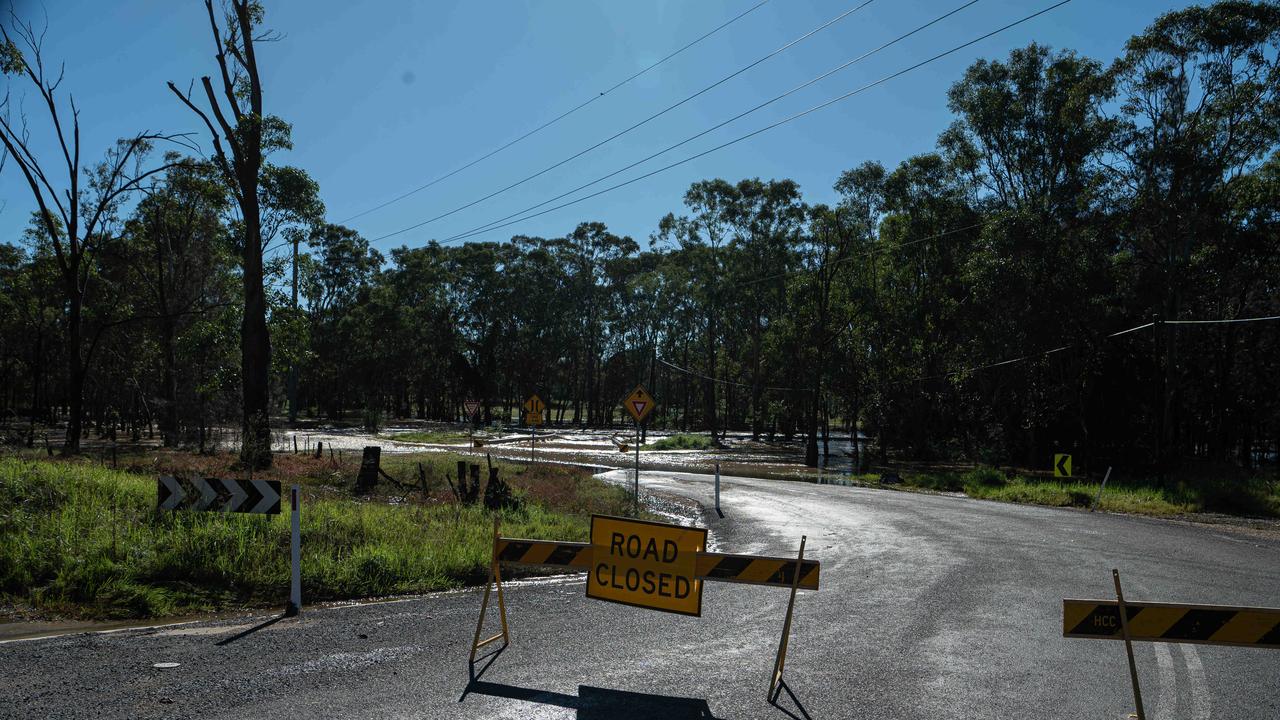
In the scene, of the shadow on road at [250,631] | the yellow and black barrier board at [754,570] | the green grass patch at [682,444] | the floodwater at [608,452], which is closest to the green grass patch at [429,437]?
the floodwater at [608,452]

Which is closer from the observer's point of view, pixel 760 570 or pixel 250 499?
pixel 760 570

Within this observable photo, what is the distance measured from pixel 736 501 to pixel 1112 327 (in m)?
25.0

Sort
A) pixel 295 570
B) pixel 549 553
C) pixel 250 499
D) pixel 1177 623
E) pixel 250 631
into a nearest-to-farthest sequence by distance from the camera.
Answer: pixel 1177 623
pixel 549 553
pixel 250 631
pixel 295 570
pixel 250 499

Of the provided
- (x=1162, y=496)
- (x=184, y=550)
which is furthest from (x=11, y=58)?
(x=1162, y=496)

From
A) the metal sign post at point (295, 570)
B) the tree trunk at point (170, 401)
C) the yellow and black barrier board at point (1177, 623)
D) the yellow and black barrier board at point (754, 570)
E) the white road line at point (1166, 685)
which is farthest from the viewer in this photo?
the tree trunk at point (170, 401)

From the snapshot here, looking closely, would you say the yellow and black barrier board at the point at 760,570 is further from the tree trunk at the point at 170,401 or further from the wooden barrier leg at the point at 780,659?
the tree trunk at the point at 170,401

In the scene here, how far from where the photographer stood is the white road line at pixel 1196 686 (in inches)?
210

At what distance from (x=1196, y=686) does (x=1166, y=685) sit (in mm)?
228

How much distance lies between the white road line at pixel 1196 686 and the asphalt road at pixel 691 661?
0.07 feet

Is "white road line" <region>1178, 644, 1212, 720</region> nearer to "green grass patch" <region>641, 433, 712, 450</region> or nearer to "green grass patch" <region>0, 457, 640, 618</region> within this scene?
"green grass patch" <region>0, 457, 640, 618</region>

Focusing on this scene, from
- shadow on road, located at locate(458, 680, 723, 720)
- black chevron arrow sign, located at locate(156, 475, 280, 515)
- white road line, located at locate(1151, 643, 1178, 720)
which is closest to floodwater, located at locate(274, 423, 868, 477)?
black chevron arrow sign, located at locate(156, 475, 280, 515)

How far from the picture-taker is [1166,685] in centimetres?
590

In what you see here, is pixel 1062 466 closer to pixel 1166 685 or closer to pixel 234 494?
pixel 1166 685

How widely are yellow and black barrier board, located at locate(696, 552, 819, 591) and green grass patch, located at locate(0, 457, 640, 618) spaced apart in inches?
190
